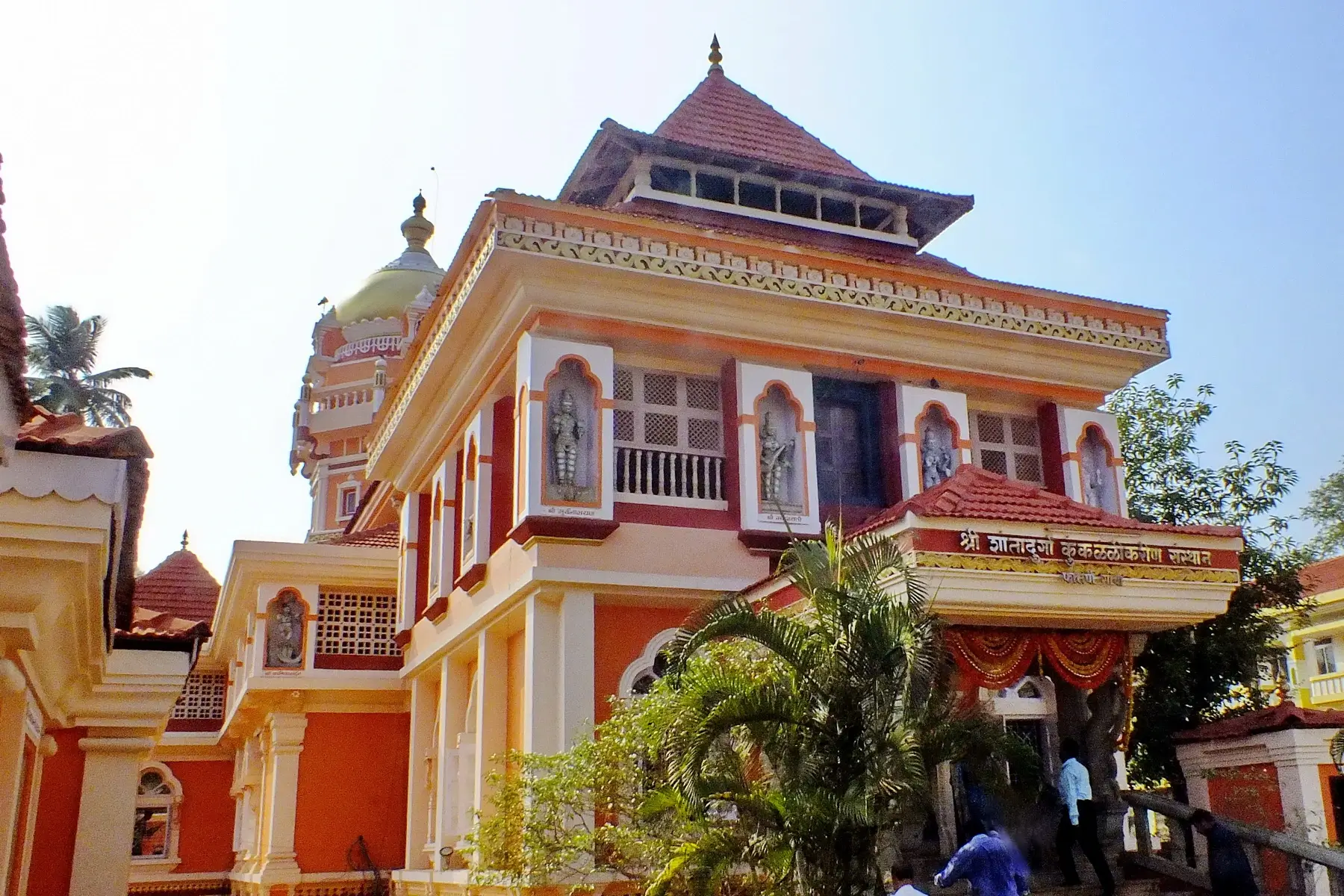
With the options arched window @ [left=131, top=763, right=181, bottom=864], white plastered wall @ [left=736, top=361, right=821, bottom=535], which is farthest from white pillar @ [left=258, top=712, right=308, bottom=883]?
white plastered wall @ [left=736, top=361, right=821, bottom=535]

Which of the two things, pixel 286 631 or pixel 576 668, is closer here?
pixel 576 668

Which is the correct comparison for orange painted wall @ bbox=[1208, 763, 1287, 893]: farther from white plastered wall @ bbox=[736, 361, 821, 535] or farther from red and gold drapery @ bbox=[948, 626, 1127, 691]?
white plastered wall @ bbox=[736, 361, 821, 535]

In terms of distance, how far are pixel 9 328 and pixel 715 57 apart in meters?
15.0

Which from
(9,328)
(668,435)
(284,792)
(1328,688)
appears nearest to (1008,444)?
(668,435)

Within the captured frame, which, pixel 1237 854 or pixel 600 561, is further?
pixel 600 561

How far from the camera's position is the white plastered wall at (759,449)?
12430 millimetres

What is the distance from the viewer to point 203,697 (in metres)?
23.7

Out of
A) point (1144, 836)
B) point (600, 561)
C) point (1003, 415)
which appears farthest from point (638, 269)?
point (1144, 836)

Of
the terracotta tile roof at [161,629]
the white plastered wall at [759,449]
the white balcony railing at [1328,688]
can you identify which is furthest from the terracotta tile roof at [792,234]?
the white balcony railing at [1328,688]

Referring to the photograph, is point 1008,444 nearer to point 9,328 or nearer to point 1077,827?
point 1077,827

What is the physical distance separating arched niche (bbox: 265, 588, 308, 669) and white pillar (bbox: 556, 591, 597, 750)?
20.9ft

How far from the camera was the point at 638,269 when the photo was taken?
12.2 m

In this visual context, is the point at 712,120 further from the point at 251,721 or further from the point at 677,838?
the point at 251,721

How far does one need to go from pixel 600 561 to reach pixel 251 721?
1003 centimetres
